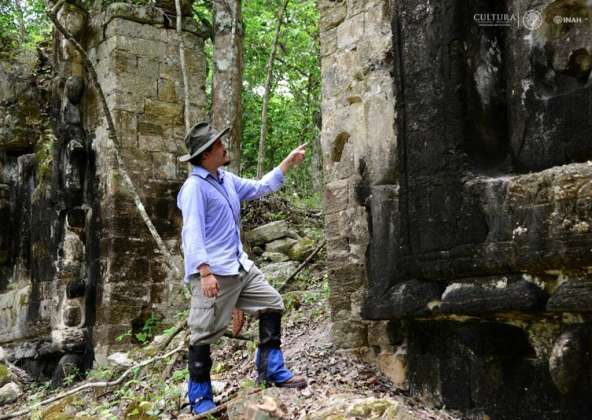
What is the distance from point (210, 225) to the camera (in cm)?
464

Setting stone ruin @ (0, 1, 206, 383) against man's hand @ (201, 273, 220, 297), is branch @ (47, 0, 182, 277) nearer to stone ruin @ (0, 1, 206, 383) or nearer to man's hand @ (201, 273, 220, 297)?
stone ruin @ (0, 1, 206, 383)

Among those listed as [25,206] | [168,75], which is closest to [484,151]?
[168,75]

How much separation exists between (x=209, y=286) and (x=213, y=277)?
6cm

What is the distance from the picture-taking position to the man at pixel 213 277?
14.7 ft

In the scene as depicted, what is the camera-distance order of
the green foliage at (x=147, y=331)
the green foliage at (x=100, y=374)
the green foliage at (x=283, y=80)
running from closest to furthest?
1. the green foliage at (x=100, y=374)
2. the green foliage at (x=147, y=331)
3. the green foliage at (x=283, y=80)

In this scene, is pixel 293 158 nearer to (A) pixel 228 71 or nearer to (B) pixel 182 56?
(A) pixel 228 71

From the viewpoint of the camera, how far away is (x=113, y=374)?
725 cm

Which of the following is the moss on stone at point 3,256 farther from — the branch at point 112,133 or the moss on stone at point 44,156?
the branch at point 112,133

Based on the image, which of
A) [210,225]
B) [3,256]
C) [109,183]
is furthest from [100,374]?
[3,256]

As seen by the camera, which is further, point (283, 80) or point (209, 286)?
point (283, 80)

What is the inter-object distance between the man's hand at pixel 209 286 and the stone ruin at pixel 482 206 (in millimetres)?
954

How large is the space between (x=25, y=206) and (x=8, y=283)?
1.17 meters

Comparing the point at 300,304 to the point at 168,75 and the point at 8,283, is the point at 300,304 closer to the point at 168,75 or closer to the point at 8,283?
the point at 168,75

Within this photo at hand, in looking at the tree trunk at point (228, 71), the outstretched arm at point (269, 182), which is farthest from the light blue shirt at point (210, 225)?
the tree trunk at point (228, 71)
